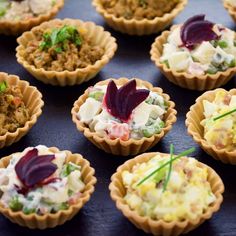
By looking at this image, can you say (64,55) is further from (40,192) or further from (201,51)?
(40,192)

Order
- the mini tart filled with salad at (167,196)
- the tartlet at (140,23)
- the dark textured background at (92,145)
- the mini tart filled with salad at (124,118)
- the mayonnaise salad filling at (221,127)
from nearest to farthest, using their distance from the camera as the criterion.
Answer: the mini tart filled with salad at (167,196), the dark textured background at (92,145), the mayonnaise salad filling at (221,127), the mini tart filled with salad at (124,118), the tartlet at (140,23)

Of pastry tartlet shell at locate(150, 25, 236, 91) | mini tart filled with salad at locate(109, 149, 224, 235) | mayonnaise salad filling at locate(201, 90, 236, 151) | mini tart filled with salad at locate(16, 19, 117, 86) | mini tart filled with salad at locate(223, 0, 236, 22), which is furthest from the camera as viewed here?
mini tart filled with salad at locate(223, 0, 236, 22)

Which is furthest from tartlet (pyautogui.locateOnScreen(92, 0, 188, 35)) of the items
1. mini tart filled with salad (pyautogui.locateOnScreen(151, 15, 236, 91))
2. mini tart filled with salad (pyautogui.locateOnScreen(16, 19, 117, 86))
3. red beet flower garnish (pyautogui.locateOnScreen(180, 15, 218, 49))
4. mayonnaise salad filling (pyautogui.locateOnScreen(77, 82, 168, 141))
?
mayonnaise salad filling (pyautogui.locateOnScreen(77, 82, 168, 141))

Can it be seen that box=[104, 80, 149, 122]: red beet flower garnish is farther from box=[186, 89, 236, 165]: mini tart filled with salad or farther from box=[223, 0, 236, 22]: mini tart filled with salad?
box=[223, 0, 236, 22]: mini tart filled with salad

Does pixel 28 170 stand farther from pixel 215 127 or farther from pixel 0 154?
pixel 215 127

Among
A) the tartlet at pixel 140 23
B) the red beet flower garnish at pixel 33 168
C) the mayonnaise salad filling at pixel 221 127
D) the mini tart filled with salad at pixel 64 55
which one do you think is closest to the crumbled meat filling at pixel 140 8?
the tartlet at pixel 140 23

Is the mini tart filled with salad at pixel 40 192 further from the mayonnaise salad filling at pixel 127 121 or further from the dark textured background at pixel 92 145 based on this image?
the mayonnaise salad filling at pixel 127 121
